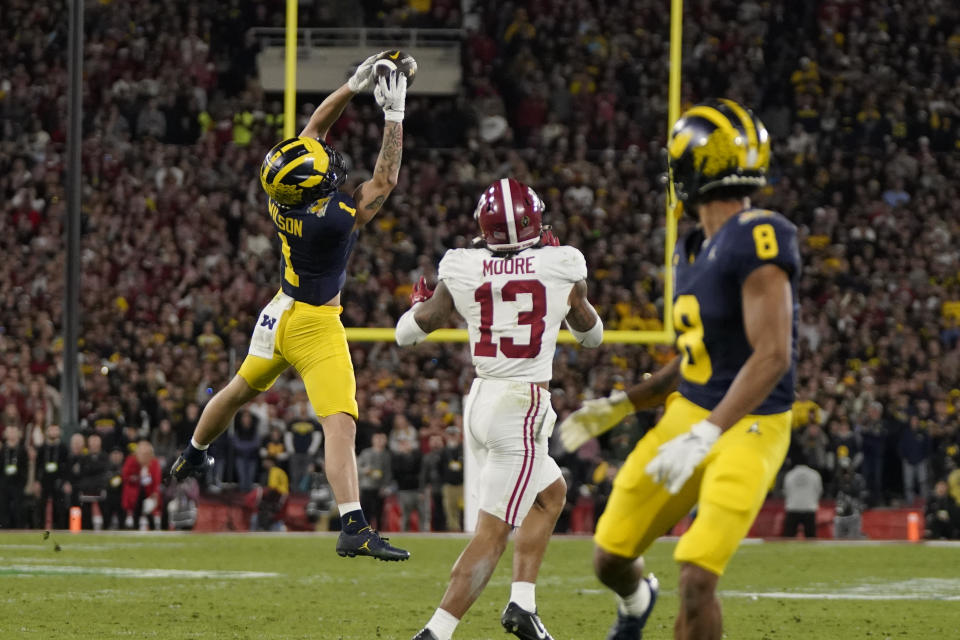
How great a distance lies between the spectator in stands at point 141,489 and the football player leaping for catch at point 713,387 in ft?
34.7

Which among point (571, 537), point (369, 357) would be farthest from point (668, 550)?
point (369, 357)

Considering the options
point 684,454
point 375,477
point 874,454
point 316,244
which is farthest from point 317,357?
point 874,454

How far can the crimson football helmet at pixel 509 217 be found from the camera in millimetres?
6078

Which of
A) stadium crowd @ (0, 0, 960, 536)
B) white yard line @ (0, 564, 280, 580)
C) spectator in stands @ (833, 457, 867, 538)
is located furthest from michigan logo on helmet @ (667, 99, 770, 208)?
spectator in stands @ (833, 457, 867, 538)

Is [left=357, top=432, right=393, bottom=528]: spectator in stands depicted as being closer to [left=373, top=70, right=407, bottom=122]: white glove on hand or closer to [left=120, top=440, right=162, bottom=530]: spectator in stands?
[left=120, top=440, right=162, bottom=530]: spectator in stands

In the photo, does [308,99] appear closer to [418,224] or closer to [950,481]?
[418,224]

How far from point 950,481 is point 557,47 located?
906 centimetres

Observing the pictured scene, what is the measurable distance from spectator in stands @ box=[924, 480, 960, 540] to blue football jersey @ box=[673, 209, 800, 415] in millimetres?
10811

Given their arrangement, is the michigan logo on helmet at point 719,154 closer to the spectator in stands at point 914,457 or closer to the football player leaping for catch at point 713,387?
the football player leaping for catch at point 713,387

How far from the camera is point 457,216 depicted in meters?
19.2

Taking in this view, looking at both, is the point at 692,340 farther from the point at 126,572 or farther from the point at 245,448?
the point at 245,448

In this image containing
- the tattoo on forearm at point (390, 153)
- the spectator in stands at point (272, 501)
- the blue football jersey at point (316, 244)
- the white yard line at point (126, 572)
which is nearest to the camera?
the blue football jersey at point (316, 244)

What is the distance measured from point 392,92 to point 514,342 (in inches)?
64.9

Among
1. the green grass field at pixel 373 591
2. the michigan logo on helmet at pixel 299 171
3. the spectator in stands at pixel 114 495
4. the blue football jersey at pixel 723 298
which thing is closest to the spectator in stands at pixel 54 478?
the spectator in stands at pixel 114 495
